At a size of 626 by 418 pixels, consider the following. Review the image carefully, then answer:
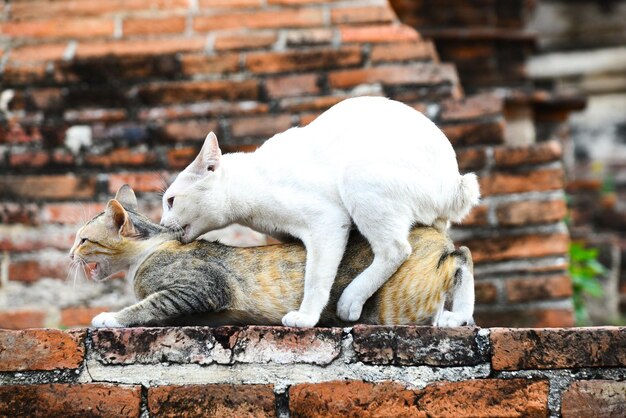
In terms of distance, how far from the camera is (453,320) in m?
1.73

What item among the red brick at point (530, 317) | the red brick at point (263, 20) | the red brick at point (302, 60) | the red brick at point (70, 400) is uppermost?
the red brick at point (263, 20)

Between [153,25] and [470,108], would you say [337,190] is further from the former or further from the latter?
[153,25]

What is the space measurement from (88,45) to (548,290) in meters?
1.89

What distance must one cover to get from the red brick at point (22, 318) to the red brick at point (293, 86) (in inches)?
44.2

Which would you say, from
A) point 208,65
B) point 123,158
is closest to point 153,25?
point 208,65

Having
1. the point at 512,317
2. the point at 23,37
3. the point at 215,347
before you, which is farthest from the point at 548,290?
the point at 23,37

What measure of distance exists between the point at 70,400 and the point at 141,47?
1683 millimetres

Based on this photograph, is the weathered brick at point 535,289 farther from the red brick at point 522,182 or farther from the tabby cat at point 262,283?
the tabby cat at point 262,283

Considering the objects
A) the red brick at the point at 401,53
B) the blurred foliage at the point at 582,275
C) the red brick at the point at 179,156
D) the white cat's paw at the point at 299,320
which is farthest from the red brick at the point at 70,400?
the blurred foliage at the point at 582,275

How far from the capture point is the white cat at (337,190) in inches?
66.9

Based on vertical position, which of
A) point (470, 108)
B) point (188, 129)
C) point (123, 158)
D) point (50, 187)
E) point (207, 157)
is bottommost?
point (207, 157)

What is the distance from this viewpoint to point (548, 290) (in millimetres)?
2770

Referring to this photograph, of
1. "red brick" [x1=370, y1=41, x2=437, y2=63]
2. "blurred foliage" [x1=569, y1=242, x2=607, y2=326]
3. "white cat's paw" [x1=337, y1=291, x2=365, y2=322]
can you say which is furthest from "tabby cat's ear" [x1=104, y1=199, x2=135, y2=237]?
"blurred foliage" [x1=569, y1=242, x2=607, y2=326]

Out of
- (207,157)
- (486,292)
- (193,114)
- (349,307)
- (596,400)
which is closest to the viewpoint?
(596,400)
